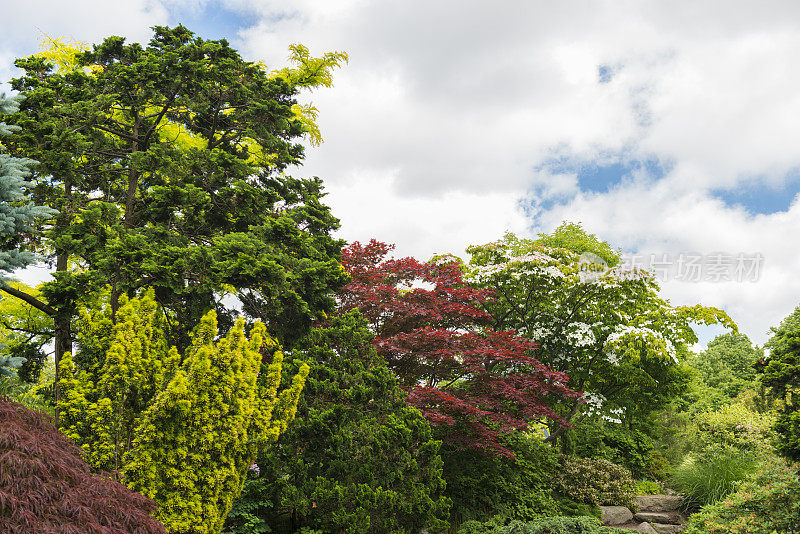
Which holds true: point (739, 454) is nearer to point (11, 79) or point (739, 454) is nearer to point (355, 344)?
point (355, 344)

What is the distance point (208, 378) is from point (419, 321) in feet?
15.6

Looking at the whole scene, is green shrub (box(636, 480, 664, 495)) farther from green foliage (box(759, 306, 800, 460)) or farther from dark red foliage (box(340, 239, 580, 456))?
green foliage (box(759, 306, 800, 460))

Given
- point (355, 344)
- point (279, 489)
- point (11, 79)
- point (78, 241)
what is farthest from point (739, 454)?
point (11, 79)

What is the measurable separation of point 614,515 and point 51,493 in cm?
985

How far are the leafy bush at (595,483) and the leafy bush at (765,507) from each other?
2791 mm

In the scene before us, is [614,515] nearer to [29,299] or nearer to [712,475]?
[712,475]

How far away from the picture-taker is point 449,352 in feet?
28.8

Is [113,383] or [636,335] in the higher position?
[636,335]

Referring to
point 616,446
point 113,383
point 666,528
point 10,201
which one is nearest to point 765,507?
point 666,528

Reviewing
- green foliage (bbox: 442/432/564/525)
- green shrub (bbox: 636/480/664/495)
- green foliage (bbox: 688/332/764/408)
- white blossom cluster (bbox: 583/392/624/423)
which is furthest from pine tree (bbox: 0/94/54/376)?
green foliage (bbox: 688/332/764/408)

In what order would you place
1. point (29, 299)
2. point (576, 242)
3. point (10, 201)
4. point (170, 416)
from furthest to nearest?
point (576, 242) < point (29, 299) < point (10, 201) < point (170, 416)

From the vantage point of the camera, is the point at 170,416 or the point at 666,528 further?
the point at 666,528

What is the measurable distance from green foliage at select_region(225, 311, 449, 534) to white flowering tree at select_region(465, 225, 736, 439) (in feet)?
15.3

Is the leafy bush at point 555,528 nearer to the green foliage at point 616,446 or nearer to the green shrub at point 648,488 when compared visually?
the green foliage at point 616,446
